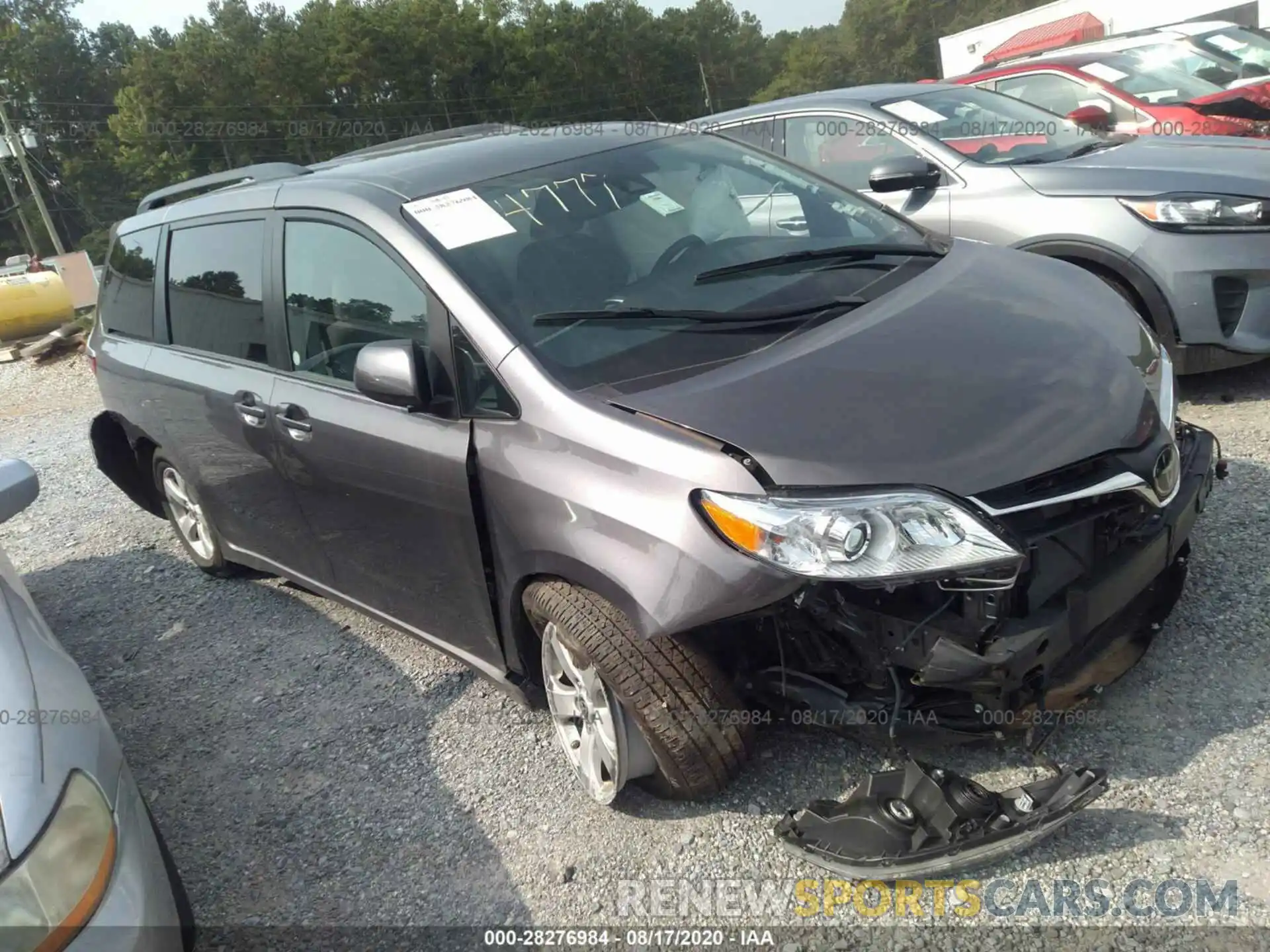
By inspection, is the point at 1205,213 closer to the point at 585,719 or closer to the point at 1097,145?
the point at 1097,145

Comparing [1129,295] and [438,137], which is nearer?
[438,137]

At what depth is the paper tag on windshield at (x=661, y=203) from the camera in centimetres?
316

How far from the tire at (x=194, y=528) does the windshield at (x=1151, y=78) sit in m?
7.51

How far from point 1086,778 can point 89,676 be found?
12.9 ft

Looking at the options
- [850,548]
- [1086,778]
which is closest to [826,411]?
[850,548]

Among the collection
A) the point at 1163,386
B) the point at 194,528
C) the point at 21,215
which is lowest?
the point at 194,528

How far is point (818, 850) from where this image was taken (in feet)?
7.61

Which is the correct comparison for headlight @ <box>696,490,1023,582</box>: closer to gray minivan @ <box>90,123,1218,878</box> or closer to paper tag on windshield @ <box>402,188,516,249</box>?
gray minivan @ <box>90,123,1218,878</box>

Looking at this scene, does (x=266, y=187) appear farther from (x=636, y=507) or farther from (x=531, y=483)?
(x=636, y=507)

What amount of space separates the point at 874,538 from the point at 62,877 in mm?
1821

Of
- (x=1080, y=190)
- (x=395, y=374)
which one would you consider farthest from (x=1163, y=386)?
(x=1080, y=190)

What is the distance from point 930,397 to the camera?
2371 mm

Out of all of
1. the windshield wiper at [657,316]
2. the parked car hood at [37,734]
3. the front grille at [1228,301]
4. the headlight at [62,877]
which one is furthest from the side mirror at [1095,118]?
the headlight at [62,877]

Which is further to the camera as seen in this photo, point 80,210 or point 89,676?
point 80,210
